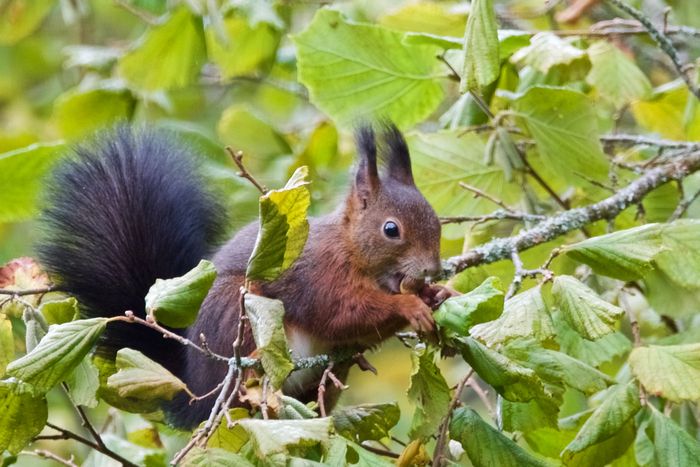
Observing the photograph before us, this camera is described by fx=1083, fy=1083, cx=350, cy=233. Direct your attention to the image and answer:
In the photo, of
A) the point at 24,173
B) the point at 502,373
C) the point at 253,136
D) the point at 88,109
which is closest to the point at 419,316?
the point at 502,373

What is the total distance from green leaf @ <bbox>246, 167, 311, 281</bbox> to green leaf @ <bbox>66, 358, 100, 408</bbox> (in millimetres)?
314

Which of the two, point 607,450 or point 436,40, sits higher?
point 436,40

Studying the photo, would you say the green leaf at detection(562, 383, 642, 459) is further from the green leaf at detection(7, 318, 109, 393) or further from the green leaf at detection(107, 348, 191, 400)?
the green leaf at detection(7, 318, 109, 393)

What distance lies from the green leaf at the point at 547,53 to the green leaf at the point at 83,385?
3.57ft

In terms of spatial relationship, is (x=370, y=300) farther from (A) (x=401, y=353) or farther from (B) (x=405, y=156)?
(A) (x=401, y=353)

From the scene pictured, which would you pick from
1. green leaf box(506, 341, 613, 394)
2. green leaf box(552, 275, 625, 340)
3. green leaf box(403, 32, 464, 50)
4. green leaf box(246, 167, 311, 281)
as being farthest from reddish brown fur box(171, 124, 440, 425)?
green leaf box(246, 167, 311, 281)

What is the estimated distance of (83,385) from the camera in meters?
1.59

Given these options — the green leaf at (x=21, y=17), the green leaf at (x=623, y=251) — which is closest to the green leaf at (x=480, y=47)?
the green leaf at (x=623, y=251)

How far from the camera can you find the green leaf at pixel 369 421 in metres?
1.64

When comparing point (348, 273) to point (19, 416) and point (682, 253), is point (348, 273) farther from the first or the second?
point (19, 416)

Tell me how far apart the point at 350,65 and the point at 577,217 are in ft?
2.07

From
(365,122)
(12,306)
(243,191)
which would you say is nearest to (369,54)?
(365,122)

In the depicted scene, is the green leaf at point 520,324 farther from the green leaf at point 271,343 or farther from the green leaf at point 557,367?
the green leaf at point 271,343

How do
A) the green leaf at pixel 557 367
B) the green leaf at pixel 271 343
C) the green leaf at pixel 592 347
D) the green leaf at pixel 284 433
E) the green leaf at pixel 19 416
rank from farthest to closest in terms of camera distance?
the green leaf at pixel 592 347, the green leaf at pixel 557 367, the green leaf at pixel 19 416, the green leaf at pixel 271 343, the green leaf at pixel 284 433
